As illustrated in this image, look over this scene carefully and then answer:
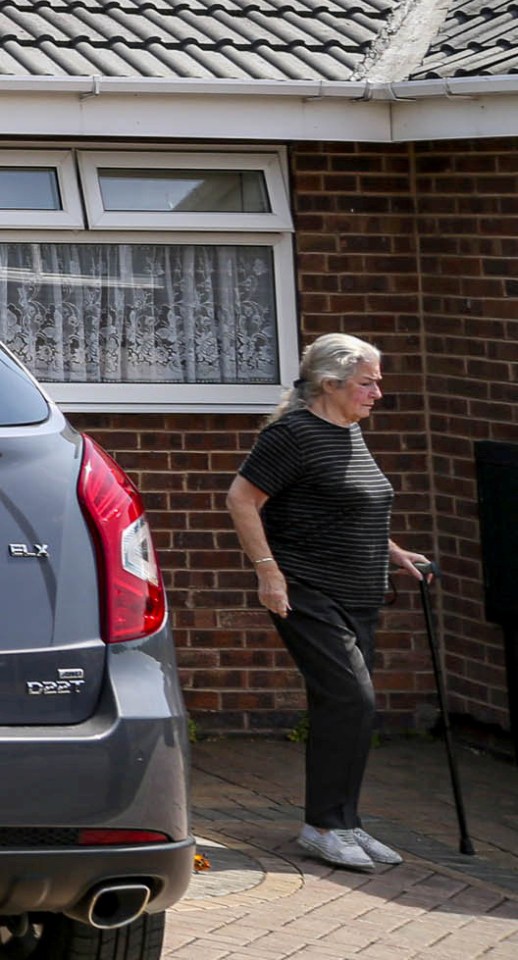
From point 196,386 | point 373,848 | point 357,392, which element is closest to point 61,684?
point 357,392

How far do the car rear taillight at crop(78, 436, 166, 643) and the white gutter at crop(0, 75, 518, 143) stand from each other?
139 inches

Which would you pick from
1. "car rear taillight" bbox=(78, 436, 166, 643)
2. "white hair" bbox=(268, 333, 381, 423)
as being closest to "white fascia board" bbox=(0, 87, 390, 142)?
"white hair" bbox=(268, 333, 381, 423)

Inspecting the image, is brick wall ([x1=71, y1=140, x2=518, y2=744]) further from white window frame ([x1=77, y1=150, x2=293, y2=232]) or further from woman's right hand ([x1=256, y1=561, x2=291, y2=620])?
woman's right hand ([x1=256, y1=561, x2=291, y2=620])

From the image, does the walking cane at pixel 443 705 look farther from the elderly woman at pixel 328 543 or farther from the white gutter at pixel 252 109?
the white gutter at pixel 252 109

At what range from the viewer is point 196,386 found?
7.96 m

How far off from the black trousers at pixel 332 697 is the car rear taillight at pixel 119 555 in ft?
6.39

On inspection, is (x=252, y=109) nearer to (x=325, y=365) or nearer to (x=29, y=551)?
(x=325, y=365)

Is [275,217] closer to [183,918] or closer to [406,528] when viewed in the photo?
[406,528]

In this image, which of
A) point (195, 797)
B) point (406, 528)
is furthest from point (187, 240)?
point (195, 797)

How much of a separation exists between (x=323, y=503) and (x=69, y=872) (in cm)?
242

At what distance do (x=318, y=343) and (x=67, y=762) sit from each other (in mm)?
2600

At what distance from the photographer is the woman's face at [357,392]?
19.7ft

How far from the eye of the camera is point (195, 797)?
22.9ft

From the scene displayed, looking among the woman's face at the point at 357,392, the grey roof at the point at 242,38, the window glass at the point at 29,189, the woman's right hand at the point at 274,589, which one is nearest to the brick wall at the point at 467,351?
the grey roof at the point at 242,38
